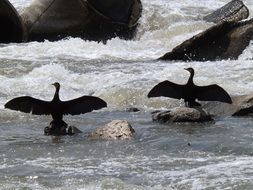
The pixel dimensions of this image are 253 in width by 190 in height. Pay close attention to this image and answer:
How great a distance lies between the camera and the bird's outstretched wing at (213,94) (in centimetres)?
912

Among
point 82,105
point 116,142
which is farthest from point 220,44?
point 116,142

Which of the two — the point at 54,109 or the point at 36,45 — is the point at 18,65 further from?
the point at 54,109

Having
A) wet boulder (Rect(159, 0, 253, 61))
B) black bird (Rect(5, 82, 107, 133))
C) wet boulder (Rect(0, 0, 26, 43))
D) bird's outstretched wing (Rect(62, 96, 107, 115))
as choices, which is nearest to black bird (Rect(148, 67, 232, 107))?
bird's outstretched wing (Rect(62, 96, 107, 115))

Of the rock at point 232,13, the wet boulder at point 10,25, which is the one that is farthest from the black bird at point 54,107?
the wet boulder at point 10,25

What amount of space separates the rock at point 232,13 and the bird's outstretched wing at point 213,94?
7.60 meters

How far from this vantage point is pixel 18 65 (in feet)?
46.6

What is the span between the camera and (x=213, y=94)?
30.0ft

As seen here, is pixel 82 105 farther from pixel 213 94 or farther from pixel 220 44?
pixel 220 44

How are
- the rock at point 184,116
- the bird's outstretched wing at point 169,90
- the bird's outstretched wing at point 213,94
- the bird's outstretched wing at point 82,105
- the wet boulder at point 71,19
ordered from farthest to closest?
the wet boulder at point 71,19 → the bird's outstretched wing at point 169,90 → the bird's outstretched wing at point 213,94 → the rock at point 184,116 → the bird's outstretched wing at point 82,105

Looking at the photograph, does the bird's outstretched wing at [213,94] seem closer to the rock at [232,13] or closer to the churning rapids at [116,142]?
the churning rapids at [116,142]

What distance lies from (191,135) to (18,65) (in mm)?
6913

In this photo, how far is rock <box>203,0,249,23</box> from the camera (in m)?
17.3

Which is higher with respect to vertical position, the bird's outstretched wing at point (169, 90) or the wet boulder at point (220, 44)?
the wet boulder at point (220, 44)

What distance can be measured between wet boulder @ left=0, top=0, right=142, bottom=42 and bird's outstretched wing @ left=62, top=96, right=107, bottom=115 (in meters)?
10.2
